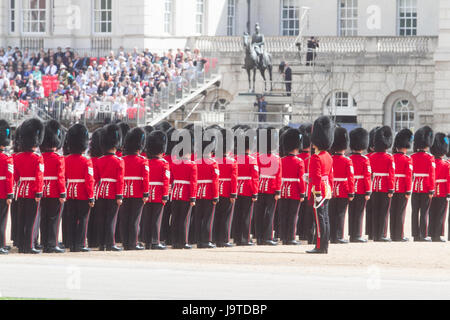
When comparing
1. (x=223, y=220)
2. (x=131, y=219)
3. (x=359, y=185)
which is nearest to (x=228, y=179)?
(x=223, y=220)

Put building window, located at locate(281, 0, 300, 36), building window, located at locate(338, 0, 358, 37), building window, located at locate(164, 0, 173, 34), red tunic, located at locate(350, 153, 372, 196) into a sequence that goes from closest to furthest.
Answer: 1. red tunic, located at locate(350, 153, 372, 196)
2. building window, located at locate(164, 0, 173, 34)
3. building window, located at locate(338, 0, 358, 37)
4. building window, located at locate(281, 0, 300, 36)

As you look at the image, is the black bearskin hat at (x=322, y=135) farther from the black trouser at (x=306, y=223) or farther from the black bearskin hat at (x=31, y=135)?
the black bearskin hat at (x=31, y=135)

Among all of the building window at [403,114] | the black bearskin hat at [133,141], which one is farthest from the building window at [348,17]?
the black bearskin hat at [133,141]

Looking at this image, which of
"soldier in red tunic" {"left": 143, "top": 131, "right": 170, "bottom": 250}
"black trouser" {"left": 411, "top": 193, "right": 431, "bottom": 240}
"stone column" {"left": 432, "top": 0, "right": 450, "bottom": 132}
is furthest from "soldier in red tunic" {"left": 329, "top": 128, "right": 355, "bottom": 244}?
"stone column" {"left": 432, "top": 0, "right": 450, "bottom": 132}

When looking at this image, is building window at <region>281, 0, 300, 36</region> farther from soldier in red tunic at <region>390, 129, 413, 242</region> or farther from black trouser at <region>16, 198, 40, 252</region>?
black trouser at <region>16, 198, 40, 252</region>

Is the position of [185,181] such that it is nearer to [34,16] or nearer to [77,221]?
[77,221]

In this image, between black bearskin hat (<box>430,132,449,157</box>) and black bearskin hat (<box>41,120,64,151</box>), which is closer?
black bearskin hat (<box>41,120,64,151</box>)

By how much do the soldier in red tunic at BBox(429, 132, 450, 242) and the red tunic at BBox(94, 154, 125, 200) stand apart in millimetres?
5244

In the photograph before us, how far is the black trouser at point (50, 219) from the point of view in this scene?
17.5 metres

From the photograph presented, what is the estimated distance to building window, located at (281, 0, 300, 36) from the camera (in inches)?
1783

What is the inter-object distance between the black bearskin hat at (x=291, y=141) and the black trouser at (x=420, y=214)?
90.3 inches

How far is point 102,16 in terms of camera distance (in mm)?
43125

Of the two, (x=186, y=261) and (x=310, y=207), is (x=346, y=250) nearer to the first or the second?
(x=310, y=207)

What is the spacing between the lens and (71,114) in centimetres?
3603
